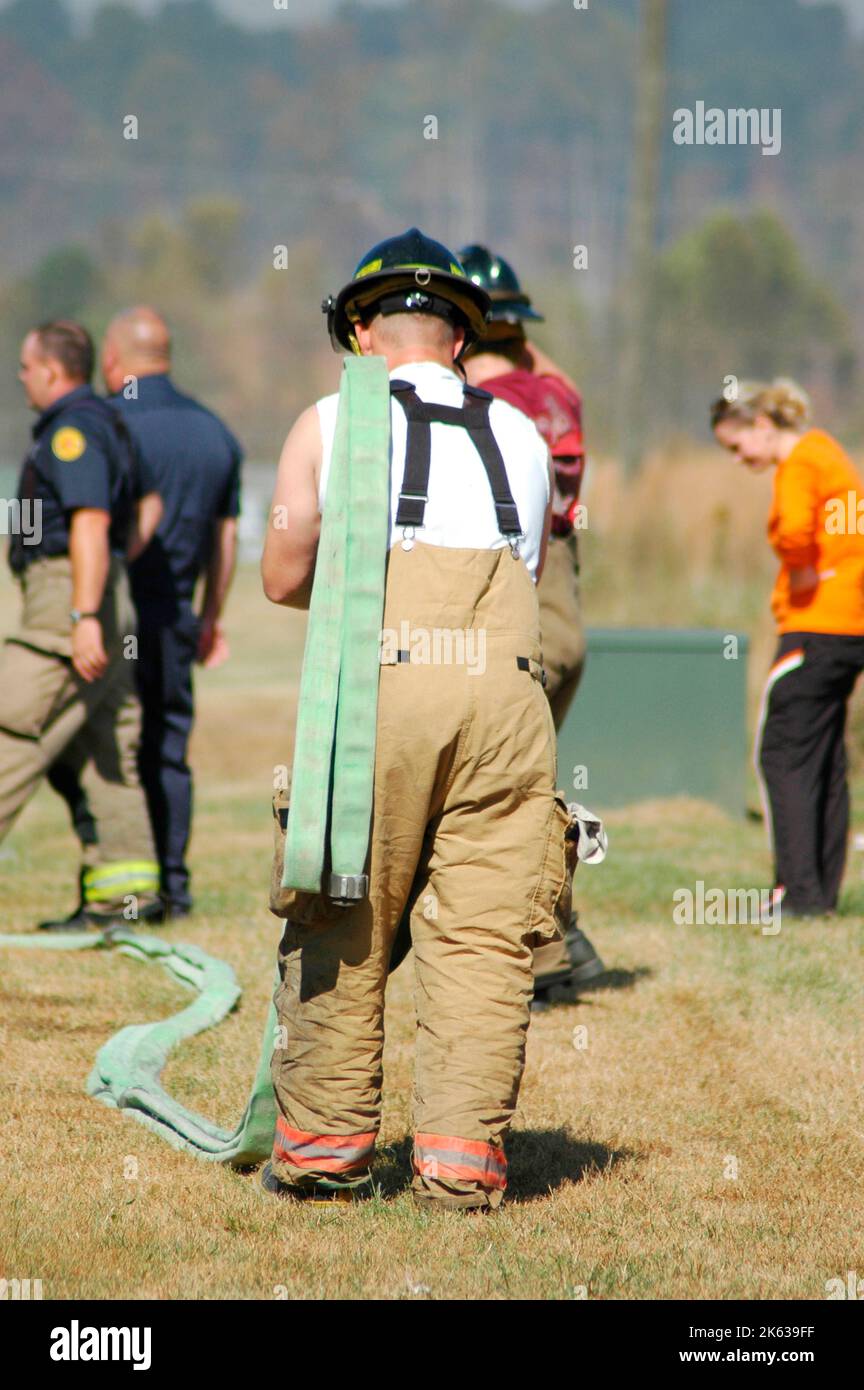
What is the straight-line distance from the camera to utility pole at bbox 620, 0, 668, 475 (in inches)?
760

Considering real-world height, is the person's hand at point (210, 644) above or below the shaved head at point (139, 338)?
below

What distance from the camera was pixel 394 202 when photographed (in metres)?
127

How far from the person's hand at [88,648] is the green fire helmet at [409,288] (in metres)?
2.71

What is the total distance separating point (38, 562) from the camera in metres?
7.07

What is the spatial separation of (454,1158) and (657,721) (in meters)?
6.82

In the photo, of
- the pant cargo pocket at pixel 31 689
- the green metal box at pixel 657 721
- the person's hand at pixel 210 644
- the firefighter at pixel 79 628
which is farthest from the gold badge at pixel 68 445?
the green metal box at pixel 657 721

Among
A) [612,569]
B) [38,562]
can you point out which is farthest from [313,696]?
[612,569]

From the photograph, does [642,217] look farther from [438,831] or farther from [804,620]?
[438,831]

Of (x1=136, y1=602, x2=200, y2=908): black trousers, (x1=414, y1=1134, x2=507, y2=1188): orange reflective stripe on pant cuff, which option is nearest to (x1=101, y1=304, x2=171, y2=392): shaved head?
(x1=136, y1=602, x2=200, y2=908): black trousers

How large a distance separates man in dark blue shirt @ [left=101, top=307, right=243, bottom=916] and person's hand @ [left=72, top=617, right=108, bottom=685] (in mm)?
719

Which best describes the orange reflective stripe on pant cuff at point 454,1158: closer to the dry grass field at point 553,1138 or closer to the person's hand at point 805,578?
the dry grass field at point 553,1138

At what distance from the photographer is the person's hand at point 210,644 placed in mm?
7914

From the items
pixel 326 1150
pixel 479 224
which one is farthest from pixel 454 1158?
pixel 479 224
